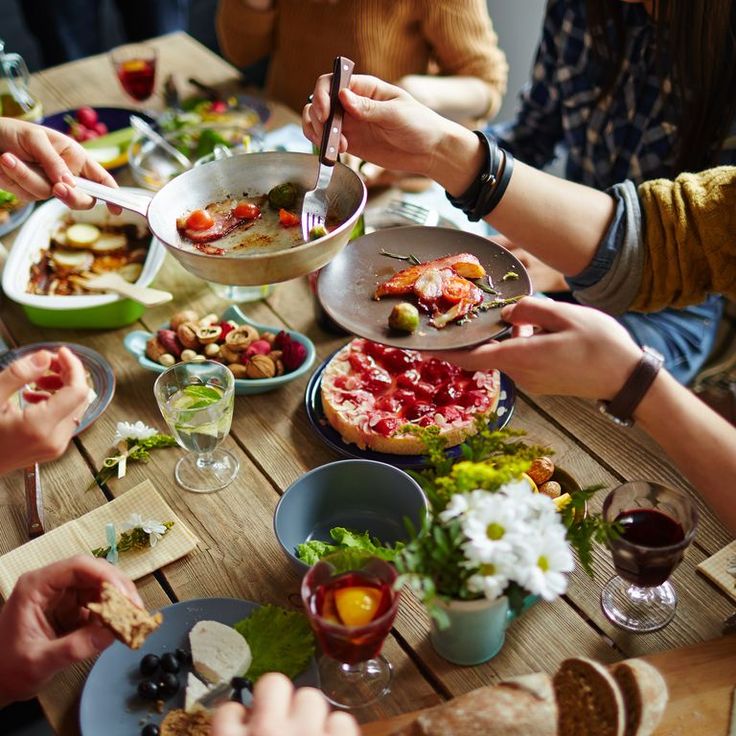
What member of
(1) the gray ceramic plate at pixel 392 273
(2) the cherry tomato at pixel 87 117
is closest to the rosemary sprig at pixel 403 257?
(1) the gray ceramic plate at pixel 392 273

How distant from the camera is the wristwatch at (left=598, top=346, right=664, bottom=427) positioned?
1.15m

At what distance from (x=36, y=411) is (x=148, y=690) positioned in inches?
15.6

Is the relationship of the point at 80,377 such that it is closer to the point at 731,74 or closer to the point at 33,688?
the point at 33,688

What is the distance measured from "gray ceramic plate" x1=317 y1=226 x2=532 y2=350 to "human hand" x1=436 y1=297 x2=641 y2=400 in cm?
6

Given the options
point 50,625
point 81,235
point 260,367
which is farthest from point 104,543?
point 81,235

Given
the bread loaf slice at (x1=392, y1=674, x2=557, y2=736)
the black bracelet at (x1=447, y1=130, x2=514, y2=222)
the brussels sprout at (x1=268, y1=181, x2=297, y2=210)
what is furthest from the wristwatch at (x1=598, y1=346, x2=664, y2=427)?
the brussels sprout at (x1=268, y1=181, x2=297, y2=210)

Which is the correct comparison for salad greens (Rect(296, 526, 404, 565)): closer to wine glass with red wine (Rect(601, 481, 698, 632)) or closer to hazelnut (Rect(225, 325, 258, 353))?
wine glass with red wine (Rect(601, 481, 698, 632))

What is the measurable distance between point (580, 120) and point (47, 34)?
3507 mm

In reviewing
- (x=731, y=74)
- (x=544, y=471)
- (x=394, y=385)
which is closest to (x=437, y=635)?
(x=544, y=471)

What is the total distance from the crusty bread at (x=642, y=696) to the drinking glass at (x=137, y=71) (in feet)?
6.97

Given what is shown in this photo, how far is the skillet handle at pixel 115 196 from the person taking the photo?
1379 mm

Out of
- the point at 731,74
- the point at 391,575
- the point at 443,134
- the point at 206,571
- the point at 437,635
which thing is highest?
the point at 731,74

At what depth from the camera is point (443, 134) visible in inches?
61.6

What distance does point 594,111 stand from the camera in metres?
2.03
